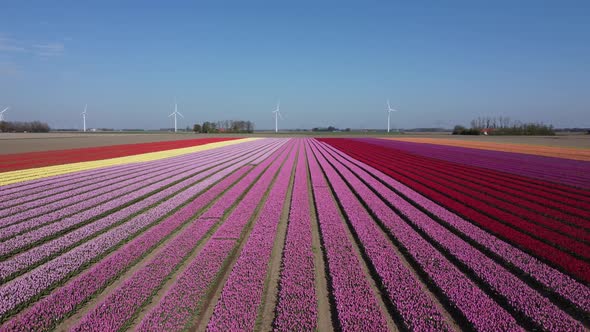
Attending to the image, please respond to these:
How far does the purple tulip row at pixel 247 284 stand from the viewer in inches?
153

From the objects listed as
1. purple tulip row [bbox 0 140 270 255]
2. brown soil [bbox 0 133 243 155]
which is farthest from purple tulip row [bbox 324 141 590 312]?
brown soil [bbox 0 133 243 155]

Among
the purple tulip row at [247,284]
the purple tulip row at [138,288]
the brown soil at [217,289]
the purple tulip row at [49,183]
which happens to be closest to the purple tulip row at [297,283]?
the purple tulip row at [247,284]

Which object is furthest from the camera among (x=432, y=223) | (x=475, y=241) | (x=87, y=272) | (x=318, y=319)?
(x=432, y=223)

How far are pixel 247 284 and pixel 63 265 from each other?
11.2ft

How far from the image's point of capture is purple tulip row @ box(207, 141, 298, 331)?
12.8ft

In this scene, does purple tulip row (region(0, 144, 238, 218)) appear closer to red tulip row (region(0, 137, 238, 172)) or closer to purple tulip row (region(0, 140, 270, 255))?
purple tulip row (region(0, 140, 270, 255))

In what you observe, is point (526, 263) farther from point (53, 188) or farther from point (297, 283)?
point (53, 188)

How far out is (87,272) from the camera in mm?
5227

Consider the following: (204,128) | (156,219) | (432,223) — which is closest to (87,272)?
(156,219)

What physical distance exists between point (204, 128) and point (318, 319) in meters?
136

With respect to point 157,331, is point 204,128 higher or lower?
higher

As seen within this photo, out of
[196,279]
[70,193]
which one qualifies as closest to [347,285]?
[196,279]

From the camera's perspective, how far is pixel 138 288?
466 centimetres

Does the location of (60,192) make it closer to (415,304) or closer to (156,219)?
(156,219)
